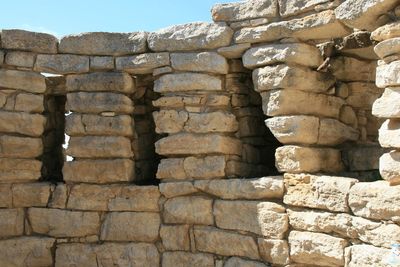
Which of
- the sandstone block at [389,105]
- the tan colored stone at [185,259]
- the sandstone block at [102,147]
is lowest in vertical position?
the tan colored stone at [185,259]

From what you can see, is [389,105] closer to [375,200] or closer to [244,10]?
[375,200]

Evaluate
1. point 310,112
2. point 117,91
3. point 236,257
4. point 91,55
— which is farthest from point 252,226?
point 91,55

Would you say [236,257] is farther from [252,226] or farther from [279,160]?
[279,160]

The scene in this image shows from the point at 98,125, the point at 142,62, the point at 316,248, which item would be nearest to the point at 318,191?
the point at 316,248

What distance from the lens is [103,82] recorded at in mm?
5707

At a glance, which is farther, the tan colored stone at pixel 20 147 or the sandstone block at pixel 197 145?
the tan colored stone at pixel 20 147

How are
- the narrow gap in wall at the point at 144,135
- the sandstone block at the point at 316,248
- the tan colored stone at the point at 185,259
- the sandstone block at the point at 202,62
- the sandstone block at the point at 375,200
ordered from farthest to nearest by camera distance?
the narrow gap in wall at the point at 144,135
the sandstone block at the point at 202,62
the tan colored stone at the point at 185,259
the sandstone block at the point at 316,248
the sandstone block at the point at 375,200

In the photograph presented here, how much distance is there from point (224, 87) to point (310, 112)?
103 cm

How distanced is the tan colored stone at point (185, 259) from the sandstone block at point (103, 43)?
2409 mm

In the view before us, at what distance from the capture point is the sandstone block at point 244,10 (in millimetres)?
4992

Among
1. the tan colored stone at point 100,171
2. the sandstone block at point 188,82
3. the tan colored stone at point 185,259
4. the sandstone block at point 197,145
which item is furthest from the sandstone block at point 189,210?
the sandstone block at point 188,82

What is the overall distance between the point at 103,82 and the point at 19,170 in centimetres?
147

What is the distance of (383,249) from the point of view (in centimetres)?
391

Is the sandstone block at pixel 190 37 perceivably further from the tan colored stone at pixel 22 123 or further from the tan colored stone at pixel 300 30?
the tan colored stone at pixel 22 123
